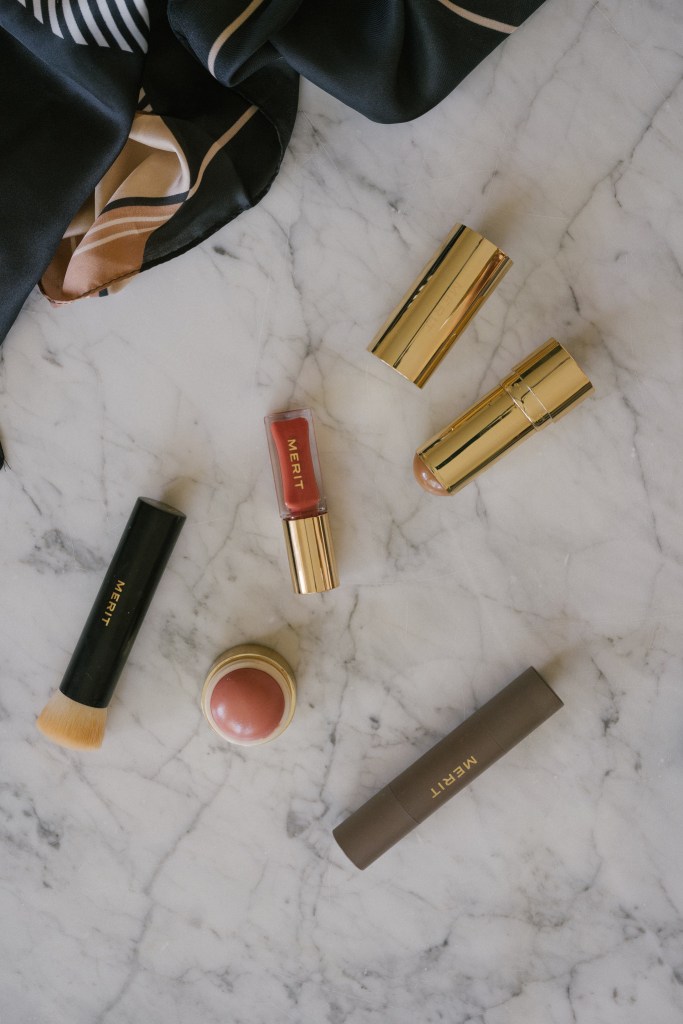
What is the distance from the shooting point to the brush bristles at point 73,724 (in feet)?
2.08

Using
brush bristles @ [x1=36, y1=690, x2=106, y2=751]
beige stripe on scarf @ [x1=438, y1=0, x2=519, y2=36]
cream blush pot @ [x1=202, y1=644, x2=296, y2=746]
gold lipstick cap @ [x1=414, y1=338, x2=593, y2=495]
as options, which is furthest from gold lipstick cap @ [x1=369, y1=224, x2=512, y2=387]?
brush bristles @ [x1=36, y1=690, x2=106, y2=751]

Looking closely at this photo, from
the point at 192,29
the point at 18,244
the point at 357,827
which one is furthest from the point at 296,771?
the point at 192,29

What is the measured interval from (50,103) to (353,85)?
0.25 m

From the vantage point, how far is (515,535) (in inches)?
25.7

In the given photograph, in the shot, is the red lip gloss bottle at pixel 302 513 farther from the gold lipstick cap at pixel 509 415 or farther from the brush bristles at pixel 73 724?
the brush bristles at pixel 73 724

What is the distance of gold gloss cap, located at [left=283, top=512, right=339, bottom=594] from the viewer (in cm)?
61

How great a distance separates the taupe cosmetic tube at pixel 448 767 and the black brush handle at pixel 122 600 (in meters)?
0.26

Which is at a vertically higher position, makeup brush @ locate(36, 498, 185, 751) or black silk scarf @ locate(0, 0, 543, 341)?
black silk scarf @ locate(0, 0, 543, 341)

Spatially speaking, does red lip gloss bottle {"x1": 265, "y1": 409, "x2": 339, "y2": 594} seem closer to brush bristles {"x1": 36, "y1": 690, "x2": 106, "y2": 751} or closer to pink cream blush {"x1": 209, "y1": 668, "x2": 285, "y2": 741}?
pink cream blush {"x1": 209, "y1": 668, "x2": 285, "y2": 741}

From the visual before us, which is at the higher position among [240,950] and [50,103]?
[50,103]

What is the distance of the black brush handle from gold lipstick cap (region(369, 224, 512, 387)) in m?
0.25

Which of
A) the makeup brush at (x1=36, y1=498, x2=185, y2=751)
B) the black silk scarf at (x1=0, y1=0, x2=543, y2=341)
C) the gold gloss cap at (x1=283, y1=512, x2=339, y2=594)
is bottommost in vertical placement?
the makeup brush at (x1=36, y1=498, x2=185, y2=751)

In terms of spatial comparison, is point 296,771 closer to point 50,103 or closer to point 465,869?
point 465,869

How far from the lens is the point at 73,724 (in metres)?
0.64
